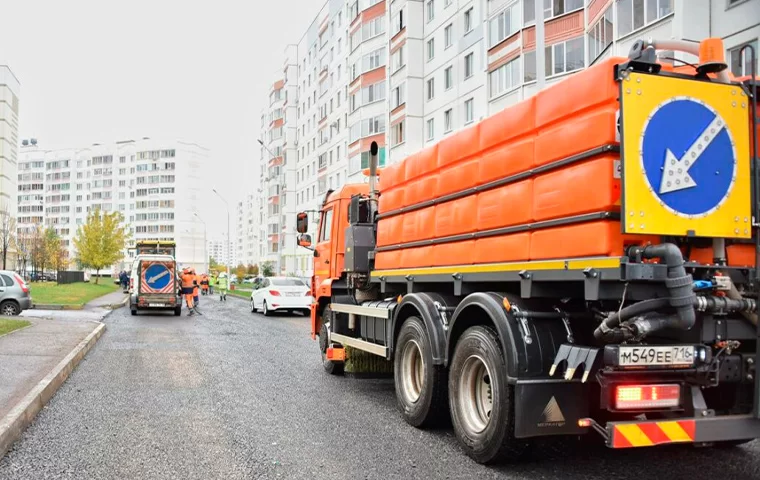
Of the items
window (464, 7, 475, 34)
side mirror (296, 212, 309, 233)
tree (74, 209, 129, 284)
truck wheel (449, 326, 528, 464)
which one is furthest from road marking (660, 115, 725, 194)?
tree (74, 209, 129, 284)

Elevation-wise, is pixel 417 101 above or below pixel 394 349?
above

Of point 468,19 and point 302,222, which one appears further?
point 468,19

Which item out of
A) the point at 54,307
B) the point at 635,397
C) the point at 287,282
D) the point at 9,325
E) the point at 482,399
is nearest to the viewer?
the point at 635,397

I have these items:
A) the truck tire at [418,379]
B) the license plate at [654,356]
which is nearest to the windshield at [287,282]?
the truck tire at [418,379]

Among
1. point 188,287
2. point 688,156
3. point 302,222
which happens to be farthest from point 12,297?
point 688,156

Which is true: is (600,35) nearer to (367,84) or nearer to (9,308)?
(9,308)

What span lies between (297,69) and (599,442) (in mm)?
82725

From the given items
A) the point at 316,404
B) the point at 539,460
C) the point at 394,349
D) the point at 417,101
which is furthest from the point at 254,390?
the point at 417,101

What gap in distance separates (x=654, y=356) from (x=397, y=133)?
41.3 metres

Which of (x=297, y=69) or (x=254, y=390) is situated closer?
(x=254, y=390)

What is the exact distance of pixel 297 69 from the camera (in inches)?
3342

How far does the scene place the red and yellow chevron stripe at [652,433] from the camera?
173 inches

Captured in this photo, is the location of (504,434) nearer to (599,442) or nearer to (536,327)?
(536,327)

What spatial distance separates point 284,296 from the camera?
2462 cm
